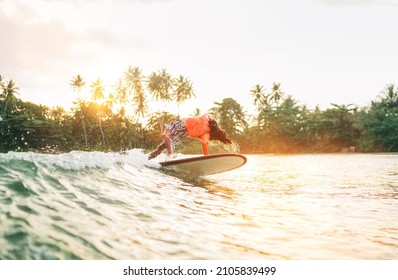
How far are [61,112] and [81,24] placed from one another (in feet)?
117

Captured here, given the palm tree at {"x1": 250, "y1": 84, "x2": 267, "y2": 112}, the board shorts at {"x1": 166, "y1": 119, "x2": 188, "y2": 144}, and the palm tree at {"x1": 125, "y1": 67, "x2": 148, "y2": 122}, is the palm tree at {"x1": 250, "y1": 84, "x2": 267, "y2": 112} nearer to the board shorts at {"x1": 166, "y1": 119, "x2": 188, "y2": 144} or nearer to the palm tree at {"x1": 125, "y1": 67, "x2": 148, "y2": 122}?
the palm tree at {"x1": 125, "y1": 67, "x2": 148, "y2": 122}

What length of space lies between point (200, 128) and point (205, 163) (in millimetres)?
678

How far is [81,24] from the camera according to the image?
19.5ft

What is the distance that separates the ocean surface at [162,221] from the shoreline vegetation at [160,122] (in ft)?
30.7

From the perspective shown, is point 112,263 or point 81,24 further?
point 81,24

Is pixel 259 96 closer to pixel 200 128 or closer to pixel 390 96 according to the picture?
pixel 390 96

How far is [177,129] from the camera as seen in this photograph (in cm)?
679

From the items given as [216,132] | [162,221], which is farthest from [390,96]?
[162,221]

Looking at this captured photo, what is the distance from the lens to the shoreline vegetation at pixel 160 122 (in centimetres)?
2333

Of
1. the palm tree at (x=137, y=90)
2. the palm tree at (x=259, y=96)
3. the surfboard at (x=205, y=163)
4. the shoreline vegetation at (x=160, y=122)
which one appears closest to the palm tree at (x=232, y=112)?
the shoreline vegetation at (x=160, y=122)

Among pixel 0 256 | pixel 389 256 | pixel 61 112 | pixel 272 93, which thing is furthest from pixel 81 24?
pixel 272 93

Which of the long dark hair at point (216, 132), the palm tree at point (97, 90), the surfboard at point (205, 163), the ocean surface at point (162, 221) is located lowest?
the ocean surface at point (162, 221)

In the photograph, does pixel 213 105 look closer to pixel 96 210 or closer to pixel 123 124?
pixel 123 124

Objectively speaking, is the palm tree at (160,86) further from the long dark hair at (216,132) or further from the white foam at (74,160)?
the white foam at (74,160)
